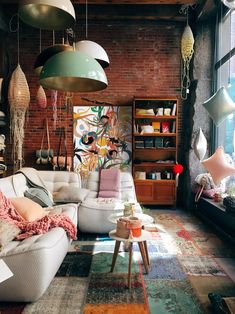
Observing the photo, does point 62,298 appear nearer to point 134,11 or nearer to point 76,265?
point 76,265

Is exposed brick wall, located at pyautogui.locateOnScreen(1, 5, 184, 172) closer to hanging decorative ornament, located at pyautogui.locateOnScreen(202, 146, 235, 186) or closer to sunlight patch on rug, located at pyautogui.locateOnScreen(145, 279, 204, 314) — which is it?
hanging decorative ornament, located at pyautogui.locateOnScreen(202, 146, 235, 186)

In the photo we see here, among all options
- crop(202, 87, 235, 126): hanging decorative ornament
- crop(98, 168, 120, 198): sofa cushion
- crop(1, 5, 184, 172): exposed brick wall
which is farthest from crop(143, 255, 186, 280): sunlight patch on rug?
crop(1, 5, 184, 172): exposed brick wall

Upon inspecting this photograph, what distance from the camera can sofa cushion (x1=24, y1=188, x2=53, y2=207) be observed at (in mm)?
3555

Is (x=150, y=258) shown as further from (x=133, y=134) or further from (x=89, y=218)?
(x=133, y=134)

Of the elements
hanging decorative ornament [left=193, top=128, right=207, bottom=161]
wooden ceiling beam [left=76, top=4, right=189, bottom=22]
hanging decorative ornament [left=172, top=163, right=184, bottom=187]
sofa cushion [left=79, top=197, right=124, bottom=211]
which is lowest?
sofa cushion [left=79, top=197, right=124, bottom=211]

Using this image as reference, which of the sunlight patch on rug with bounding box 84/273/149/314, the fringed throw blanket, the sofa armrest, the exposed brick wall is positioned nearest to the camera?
the sunlight patch on rug with bounding box 84/273/149/314

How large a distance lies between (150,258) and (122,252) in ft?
1.15

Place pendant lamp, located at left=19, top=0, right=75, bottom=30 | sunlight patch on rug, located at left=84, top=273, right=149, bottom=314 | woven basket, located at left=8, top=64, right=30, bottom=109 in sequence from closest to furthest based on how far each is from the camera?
1. pendant lamp, located at left=19, top=0, right=75, bottom=30
2. sunlight patch on rug, located at left=84, top=273, right=149, bottom=314
3. woven basket, located at left=8, top=64, right=30, bottom=109

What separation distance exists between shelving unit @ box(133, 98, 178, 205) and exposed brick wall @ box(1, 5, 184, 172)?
0.34 meters

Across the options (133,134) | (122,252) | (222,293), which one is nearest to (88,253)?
(122,252)

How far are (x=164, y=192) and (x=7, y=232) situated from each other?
370 centimetres

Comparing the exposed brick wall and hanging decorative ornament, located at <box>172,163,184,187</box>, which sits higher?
the exposed brick wall

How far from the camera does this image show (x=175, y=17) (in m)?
5.39

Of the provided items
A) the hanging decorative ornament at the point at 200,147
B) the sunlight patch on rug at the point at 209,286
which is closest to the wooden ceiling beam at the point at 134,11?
the hanging decorative ornament at the point at 200,147
